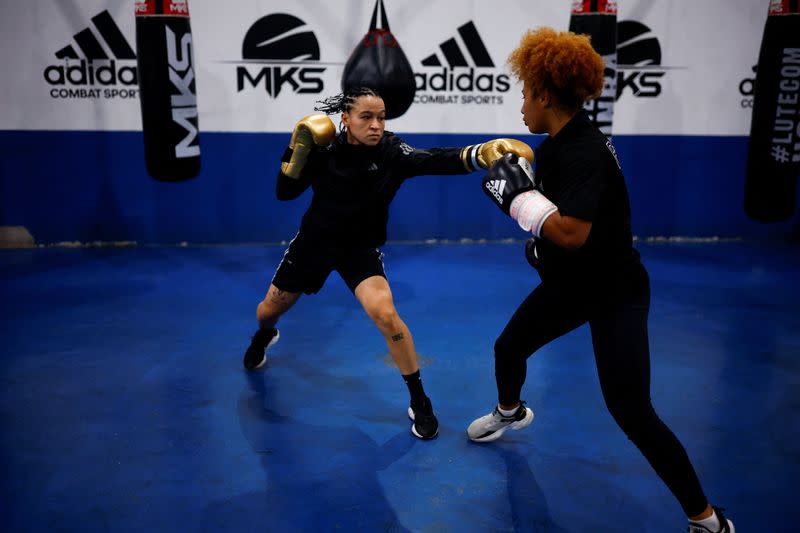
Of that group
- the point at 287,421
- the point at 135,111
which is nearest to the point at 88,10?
the point at 135,111

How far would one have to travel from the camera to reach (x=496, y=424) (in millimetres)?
2562

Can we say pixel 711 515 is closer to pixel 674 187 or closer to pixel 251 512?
pixel 251 512

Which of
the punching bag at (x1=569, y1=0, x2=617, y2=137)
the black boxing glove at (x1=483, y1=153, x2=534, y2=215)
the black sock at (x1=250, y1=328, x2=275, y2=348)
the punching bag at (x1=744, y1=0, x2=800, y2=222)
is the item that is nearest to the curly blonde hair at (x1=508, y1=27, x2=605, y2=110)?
the black boxing glove at (x1=483, y1=153, x2=534, y2=215)

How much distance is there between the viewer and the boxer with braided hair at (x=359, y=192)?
260cm

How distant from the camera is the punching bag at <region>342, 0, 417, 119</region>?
14.3ft

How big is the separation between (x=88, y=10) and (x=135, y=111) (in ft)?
2.58

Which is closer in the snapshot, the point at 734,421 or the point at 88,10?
the point at 734,421

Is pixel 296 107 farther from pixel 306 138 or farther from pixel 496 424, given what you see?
pixel 496 424

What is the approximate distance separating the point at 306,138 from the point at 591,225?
1289mm

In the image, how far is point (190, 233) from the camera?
5590mm

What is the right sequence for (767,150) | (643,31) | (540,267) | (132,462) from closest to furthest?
(540,267)
(132,462)
(767,150)
(643,31)

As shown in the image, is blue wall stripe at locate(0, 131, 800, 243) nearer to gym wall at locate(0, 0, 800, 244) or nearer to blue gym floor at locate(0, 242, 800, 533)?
gym wall at locate(0, 0, 800, 244)

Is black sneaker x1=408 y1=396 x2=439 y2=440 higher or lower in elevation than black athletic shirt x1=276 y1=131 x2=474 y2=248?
lower

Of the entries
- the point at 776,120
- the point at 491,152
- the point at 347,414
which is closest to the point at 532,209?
the point at 491,152
